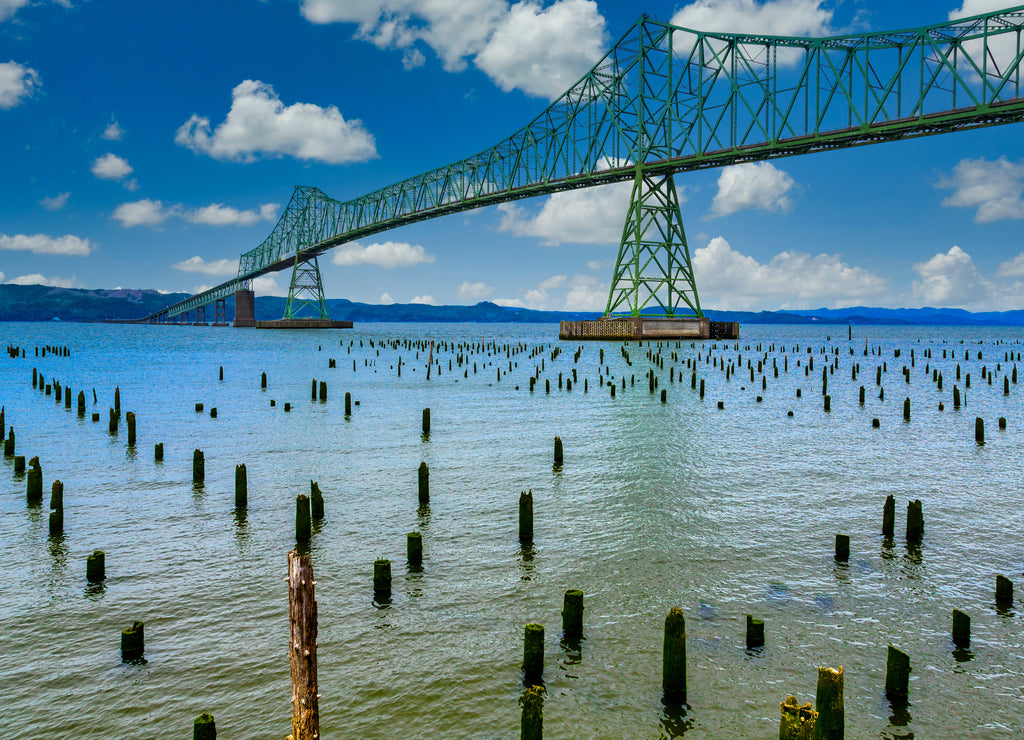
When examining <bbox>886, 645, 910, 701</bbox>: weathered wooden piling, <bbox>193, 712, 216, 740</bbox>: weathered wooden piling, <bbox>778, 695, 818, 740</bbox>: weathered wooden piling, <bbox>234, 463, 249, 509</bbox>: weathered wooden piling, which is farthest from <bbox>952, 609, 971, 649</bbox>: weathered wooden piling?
<bbox>234, 463, 249, 509</bbox>: weathered wooden piling

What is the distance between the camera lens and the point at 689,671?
6.86 metres

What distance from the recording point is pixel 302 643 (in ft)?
17.0

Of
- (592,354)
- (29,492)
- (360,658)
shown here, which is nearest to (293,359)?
(592,354)

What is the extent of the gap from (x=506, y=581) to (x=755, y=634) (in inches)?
123

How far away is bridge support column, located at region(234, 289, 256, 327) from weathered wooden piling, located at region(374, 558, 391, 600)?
15763 cm

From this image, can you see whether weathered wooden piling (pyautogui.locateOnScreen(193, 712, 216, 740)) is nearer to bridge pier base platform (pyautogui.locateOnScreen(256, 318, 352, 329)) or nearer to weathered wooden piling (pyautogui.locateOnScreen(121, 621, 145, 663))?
weathered wooden piling (pyautogui.locateOnScreen(121, 621, 145, 663))

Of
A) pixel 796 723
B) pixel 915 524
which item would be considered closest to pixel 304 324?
pixel 915 524

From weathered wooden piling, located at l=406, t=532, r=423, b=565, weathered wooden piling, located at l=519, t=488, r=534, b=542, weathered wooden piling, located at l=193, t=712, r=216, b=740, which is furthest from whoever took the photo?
Answer: weathered wooden piling, located at l=519, t=488, r=534, b=542

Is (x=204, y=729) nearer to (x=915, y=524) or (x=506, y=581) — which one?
(x=506, y=581)

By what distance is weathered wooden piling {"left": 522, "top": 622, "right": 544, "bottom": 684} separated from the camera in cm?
667

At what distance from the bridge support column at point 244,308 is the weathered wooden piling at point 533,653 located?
160 metres

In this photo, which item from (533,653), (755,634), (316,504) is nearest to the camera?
(533,653)

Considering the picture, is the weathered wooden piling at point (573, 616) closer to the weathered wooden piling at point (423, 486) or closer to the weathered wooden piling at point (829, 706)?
the weathered wooden piling at point (829, 706)

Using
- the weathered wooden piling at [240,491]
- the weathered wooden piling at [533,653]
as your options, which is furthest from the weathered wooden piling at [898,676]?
the weathered wooden piling at [240,491]
